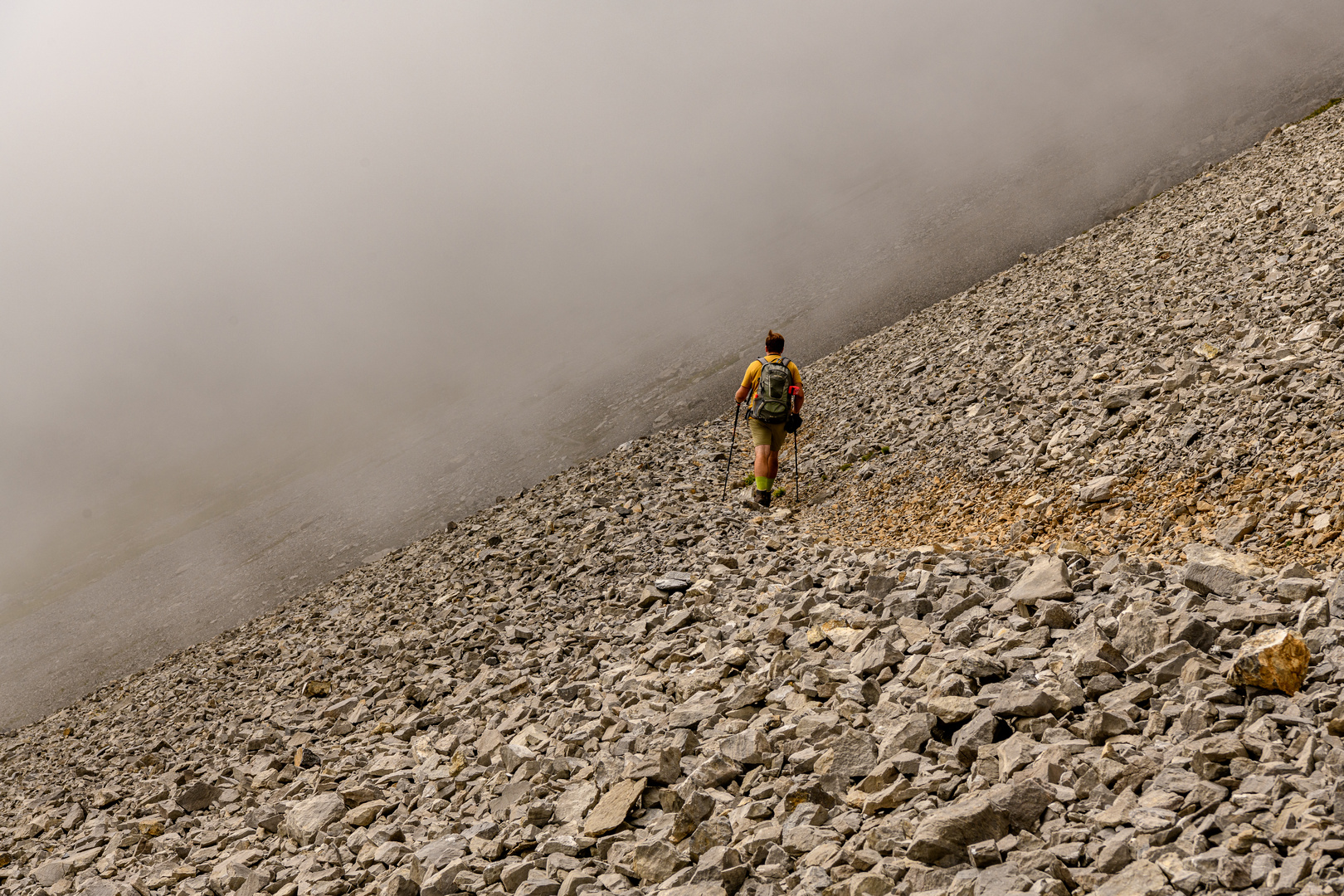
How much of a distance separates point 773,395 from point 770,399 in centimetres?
10

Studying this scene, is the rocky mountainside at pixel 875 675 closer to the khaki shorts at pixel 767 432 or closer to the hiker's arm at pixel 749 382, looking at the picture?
the khaki shorts at pixel 767 432

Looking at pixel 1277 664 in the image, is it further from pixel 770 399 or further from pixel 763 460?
pixel 763 460

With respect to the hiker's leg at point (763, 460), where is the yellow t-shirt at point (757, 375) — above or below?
above

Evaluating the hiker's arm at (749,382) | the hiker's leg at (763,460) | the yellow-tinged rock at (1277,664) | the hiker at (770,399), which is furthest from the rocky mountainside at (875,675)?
the hiker's arm at (749,382)

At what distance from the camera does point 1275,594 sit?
6.58 meters

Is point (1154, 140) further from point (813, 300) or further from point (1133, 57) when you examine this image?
point (1133, 57)

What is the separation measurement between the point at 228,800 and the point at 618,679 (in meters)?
5.28

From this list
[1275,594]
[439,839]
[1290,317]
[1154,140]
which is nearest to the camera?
[1275,594]

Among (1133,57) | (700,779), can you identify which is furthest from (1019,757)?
(1133,57)

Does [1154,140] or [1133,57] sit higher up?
[1133,57]

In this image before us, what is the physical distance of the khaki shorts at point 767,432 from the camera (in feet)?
51.4

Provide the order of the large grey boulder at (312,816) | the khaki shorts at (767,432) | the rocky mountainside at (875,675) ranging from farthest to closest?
the khaki shorts at (767,432)
the large grey boulder at (312,816)
the rocky mountainside at (875,675)

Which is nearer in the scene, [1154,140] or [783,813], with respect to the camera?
[783,813]

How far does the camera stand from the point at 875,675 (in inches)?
301
